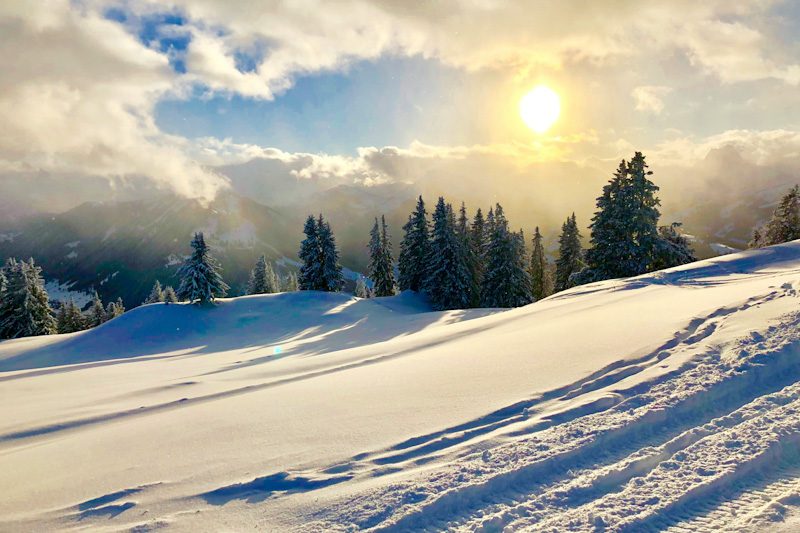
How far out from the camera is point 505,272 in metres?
37.6

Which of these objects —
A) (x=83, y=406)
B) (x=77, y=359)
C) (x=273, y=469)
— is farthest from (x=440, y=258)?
(x=273, y=469)

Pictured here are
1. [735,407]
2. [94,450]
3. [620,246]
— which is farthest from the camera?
[620,246]

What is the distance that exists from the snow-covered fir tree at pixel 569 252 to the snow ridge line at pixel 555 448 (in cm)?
3632

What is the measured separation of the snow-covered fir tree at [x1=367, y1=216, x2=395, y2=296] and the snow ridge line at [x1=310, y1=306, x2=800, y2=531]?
41.6 metres

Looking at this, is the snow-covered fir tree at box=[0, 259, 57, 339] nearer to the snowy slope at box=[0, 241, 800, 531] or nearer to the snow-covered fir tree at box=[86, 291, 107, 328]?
the snow-covered fir tree at box=[86, 291, 107, 328]

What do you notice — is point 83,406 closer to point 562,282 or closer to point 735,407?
point 735,407

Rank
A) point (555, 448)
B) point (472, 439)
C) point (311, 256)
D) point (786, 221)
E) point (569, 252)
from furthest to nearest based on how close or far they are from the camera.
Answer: point (311, 256) < point (569, 252) < point (786, 221) < point (472, 439) < point (555, 448)

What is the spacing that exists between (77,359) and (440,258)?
28449mm

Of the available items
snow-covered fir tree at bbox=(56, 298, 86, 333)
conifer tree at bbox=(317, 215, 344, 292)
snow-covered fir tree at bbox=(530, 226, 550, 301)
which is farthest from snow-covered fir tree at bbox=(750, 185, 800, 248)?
snow-covered fir tree at bbox=(56, 298, 86, 333)

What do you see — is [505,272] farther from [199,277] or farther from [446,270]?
[199,277]

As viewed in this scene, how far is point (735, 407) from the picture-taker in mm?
5188

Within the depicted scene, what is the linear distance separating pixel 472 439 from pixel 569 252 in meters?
40.0

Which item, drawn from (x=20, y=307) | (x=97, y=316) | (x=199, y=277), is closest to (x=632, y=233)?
(x=199, y=277)

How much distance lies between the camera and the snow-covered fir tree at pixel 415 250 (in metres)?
44.4
